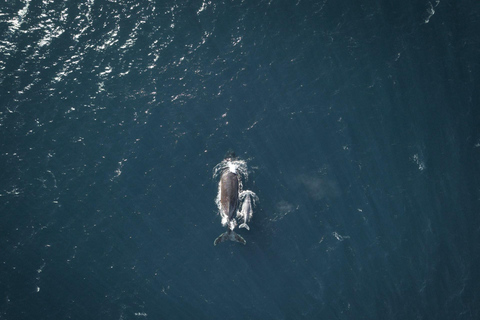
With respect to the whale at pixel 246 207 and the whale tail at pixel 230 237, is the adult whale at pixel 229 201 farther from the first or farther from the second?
the whale at pixel 246 207

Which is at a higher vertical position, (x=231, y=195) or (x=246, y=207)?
(x=231, y=195)

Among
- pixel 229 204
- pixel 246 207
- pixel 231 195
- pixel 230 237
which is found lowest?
pixel 230 237

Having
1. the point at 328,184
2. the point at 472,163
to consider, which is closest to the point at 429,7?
the point at 472,163

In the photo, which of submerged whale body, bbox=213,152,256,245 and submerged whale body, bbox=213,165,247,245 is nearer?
submerged whale body, bbox=213,165,247,245

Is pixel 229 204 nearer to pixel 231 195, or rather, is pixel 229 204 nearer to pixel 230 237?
pixel 231 195

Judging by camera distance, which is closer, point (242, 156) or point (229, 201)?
point (229, 201)

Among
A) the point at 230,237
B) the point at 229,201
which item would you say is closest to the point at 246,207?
the point at 229,201

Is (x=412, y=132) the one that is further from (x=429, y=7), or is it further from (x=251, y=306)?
(x=251, y=306)

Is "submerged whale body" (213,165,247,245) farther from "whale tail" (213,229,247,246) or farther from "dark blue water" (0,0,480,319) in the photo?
"dark blue water" (0,0,480,319)

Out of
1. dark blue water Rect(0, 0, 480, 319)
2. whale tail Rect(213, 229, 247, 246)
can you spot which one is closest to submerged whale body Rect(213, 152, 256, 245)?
whale tail Rect(213, 229, 247, 246)
